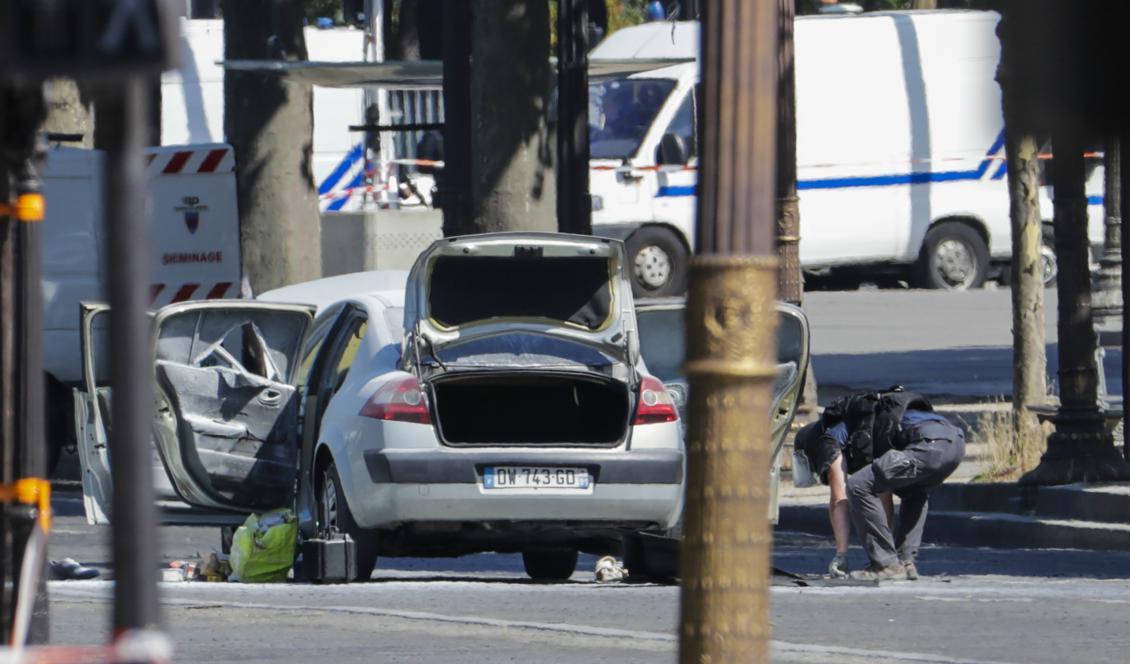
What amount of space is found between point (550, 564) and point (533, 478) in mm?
1642

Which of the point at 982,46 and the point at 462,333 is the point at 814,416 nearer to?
the point at 462,333

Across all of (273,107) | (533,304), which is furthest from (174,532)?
(273,107)

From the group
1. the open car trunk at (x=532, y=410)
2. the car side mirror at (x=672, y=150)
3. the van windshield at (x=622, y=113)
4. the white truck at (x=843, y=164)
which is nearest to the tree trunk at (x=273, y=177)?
the white truck at (x=843, y=164)

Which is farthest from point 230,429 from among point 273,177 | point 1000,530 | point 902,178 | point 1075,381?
point 902,178

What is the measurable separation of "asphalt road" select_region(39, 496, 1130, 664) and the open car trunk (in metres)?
0.71

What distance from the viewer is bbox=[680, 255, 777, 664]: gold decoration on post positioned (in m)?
4.10

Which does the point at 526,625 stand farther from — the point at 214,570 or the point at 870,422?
the point at 870,422

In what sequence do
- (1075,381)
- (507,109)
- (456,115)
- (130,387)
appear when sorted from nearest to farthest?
(130,387), (1075,381), (507,109), (456,115)

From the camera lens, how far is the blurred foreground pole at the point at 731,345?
401 cm

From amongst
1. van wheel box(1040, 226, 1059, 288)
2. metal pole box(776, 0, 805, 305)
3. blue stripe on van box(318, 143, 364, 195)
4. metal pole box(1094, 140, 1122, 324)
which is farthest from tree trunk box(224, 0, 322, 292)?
van wheel box(1040, 226, 1059, 288)

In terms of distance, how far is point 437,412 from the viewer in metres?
10.3

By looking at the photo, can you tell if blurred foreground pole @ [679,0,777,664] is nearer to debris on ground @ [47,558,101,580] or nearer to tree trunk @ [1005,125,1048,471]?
debris on ground @ [47,558,101,580]

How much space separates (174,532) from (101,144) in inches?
449

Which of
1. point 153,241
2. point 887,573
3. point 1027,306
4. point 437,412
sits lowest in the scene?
point 887,573
